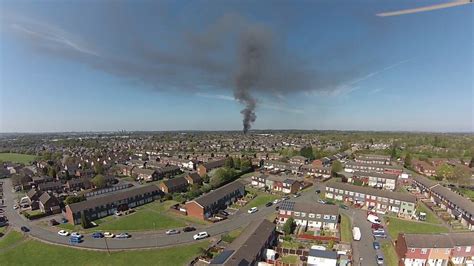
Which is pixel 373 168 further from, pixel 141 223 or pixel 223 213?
pixel 141 223

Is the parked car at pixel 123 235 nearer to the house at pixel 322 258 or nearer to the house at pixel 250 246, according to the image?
the house at pixel 250 246

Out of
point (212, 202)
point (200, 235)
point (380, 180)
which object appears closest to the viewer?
point (200, 235)

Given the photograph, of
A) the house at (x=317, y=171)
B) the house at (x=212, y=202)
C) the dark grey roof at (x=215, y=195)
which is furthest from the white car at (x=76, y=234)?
the house at (x=317, y=171)

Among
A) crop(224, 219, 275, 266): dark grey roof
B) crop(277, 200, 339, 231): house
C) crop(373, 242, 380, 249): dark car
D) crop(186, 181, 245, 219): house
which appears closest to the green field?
crop(224, 219, 275, 266): dark grey roof

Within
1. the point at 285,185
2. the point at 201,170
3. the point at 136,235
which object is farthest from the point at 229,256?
the point at 201,170

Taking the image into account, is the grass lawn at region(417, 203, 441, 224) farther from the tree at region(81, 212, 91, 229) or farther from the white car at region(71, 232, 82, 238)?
the tree at region(81, 212, 91, 229)

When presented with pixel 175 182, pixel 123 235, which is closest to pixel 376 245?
pixel 123 235
